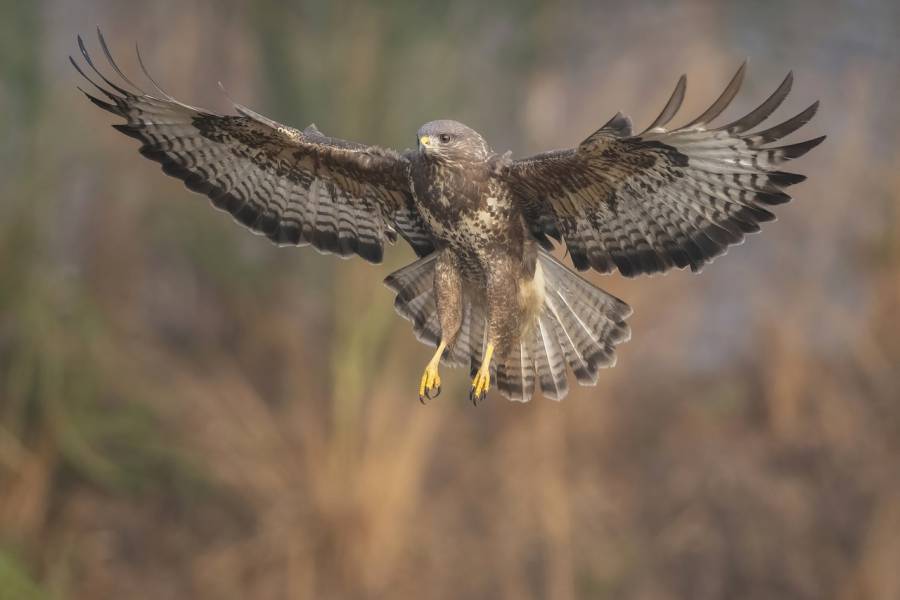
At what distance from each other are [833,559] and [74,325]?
5718 mm

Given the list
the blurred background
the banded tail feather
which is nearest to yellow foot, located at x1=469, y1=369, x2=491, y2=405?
the banded tail feather

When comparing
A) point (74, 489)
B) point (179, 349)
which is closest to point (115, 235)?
point (179, 349)

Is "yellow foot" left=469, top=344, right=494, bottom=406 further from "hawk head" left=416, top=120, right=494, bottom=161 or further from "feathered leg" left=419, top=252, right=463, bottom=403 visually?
"hawk head" left=416, top=120, right=494, bottom=161

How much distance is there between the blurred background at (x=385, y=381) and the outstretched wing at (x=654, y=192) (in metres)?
4.45

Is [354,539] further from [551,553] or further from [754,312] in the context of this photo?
[754,312]

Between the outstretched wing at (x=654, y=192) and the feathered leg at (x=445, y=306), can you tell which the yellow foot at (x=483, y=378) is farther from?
the outstretched wing at (x=654, y=192)

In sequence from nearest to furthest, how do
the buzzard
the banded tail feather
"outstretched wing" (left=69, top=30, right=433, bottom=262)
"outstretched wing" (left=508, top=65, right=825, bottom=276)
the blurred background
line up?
"outstretched wing" (left=508, top=65, right=825, bottom=276) → the buzzard → "outstretched wing" (left=69, top=30, right=433, bottom=262) → the banded tail feather → the blurred background

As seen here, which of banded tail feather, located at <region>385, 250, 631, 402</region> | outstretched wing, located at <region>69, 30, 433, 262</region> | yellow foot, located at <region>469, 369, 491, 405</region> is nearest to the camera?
yellow foot, located at <region>469, 369, 491, 405</region>

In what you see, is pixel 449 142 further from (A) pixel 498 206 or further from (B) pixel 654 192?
(B) pixel 654 192

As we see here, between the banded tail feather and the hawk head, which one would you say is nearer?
the hawk head

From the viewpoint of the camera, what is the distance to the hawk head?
3.78 m

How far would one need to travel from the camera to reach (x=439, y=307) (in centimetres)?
405

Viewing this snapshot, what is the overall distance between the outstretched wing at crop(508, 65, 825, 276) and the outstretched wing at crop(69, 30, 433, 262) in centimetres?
54

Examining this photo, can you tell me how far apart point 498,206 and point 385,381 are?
200 inches
